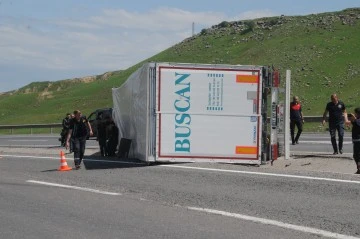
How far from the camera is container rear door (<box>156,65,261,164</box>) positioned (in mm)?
16297

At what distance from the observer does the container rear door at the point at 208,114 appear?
16.3m

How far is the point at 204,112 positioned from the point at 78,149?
12.1 ft

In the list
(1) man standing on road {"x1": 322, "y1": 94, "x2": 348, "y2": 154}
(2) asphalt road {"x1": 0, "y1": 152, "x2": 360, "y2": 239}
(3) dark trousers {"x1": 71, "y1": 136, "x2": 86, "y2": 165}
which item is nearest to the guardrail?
(3) dark trousers {"x1": 71, "y1": 136, "x2": 86, "y2": 165}

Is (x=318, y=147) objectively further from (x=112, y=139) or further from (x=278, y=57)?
(x=278, y=57)

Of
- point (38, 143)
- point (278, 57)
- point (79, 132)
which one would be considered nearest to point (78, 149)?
point (79, 132)

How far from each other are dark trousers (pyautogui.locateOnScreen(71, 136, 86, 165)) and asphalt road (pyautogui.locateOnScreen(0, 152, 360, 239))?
1.38 m

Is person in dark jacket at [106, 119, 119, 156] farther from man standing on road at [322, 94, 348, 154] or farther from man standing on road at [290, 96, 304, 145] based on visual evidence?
man standing on road at [322, 94, 348, 154]

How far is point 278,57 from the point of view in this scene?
75.8 meters

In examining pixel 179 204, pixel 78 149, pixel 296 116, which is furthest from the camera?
pixel 296 116

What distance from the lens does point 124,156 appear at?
20188 millimetres

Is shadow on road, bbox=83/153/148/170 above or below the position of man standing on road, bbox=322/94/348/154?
below

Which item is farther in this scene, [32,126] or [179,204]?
[32,126]

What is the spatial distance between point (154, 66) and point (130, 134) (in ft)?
13.2

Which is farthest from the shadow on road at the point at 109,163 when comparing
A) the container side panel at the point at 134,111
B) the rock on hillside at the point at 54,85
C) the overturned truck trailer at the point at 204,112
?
the rock on hillside at the point at 54,85
